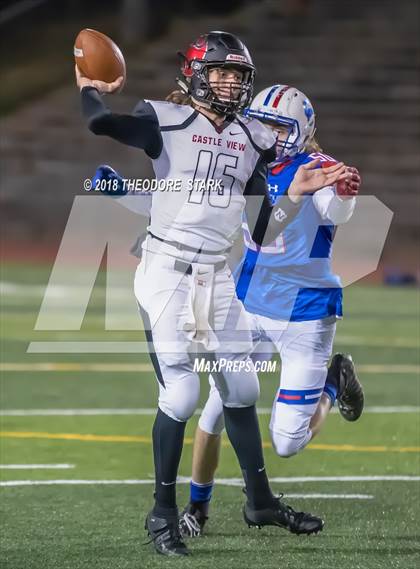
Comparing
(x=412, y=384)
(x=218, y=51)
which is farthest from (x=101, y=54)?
(x=412, y=384)

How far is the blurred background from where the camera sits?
2073 centimetres

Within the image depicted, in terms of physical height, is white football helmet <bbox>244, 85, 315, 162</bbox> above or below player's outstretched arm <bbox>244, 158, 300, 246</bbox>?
above

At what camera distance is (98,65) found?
15.6 feet

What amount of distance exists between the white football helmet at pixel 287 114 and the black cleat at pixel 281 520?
144 cm

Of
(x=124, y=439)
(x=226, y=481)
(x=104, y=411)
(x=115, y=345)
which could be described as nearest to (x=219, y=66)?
(x=226, y=481)

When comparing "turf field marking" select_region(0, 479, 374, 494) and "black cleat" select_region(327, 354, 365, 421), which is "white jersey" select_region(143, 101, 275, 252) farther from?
"turf field marking" select_region(0, 479, 374, 494)

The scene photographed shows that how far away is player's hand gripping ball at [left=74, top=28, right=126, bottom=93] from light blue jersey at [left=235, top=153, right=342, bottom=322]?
90cm

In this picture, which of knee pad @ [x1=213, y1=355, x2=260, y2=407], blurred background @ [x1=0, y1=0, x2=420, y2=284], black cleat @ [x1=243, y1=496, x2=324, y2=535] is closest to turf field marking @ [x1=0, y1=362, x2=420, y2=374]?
black cleat @ [x1=243, y1=496, x2=324, y2=535]

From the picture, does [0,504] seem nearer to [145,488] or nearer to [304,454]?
[145,488]

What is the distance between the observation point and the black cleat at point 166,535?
4672 millimetres

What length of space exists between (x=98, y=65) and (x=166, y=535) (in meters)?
1.73

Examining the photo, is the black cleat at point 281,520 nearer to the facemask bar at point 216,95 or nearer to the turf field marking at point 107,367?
the facemask bar at point 216,95

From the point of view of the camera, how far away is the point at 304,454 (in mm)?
6836

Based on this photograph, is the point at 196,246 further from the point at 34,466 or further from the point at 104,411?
the point at 104,411
